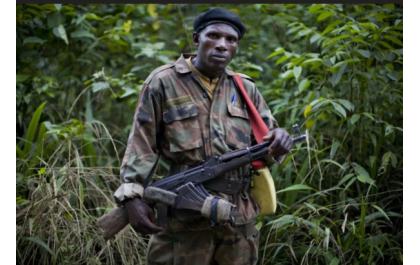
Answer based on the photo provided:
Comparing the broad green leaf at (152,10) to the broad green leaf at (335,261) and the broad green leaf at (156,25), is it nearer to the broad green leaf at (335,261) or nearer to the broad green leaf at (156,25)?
the broad green leaf at (156,25)

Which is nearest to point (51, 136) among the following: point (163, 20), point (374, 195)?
point (163, 20)

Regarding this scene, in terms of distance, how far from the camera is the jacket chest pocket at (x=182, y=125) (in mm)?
2449

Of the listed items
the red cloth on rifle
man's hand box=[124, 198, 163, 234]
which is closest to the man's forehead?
the red cloth on rifle

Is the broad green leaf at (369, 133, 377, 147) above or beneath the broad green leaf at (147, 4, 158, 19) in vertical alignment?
beneath

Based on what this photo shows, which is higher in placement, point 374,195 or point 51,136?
point 51,136

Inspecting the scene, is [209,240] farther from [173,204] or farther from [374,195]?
[374,195]

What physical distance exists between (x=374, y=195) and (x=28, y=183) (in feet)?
9.14

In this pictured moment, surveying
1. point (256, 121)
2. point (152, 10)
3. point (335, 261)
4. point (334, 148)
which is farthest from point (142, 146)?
point (152, 10)

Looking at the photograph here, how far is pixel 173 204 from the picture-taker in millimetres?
2377

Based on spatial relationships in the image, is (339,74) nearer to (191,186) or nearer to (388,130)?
(388,130)

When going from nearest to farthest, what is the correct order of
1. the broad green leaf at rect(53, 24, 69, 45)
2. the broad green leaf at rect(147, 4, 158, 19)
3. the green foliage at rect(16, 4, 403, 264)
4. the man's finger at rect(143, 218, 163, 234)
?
the man's finger at rect(143, 218, 163, 234)
the green foliage at rect(16, 4, 403, 264)
the broad green leaf at rect(53, 24, 69, 45)
the broad green leaf at rect(147, 4, 158, 19)

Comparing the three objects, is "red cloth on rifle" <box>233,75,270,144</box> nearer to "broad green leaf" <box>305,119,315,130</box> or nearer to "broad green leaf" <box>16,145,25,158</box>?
"broad green leaf" <box>305,119,315,130</box>

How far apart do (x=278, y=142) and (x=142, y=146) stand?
2.27 ft

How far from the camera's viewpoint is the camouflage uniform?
95.8 inches
